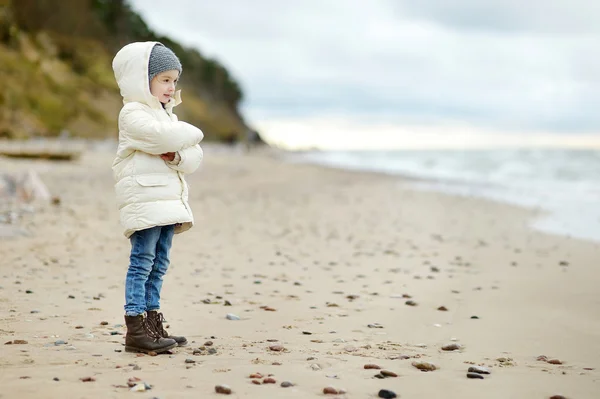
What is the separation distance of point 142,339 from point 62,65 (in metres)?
53.9

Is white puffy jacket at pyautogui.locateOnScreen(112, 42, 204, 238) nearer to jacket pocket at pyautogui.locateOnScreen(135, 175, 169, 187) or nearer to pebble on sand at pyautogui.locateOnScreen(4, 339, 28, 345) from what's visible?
jacket pocket at pyautogui.locateOnScreen(135, 175, 169, 187)

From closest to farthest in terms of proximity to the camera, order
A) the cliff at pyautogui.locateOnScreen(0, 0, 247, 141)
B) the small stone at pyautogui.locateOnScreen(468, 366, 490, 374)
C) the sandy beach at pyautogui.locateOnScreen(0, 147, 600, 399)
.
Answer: the sandy beach at pyautogui.locateOnScreen(0, 147, 600, 399) → the small stone at pyautogui.locateOnScreen(468, 366, 490, 374) → the cliff at pyautogui.locateOnScreen(0, 0, 247, 141)

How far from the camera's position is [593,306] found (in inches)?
274

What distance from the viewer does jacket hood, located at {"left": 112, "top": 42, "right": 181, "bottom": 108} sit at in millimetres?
4824

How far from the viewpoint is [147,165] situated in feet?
16.1

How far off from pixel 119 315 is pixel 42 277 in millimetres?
1903

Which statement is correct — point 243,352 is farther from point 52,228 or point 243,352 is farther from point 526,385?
point 52,228

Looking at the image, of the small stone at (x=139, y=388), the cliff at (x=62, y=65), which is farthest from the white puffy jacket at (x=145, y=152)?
the cliff at (x=62, y=65)

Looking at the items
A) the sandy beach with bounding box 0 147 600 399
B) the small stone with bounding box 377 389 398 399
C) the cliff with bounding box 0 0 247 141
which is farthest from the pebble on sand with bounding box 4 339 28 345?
the cliff with bounding box 0 0 247 141

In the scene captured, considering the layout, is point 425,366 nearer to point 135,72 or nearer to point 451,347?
point 451,347

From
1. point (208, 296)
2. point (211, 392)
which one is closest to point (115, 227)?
point (208, 296)

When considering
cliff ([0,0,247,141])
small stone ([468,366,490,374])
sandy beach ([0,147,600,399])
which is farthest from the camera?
cliff ([0,0,247,141])

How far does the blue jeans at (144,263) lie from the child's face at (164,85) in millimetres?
918

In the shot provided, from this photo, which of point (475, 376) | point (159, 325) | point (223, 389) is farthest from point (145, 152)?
point (475, 376)
